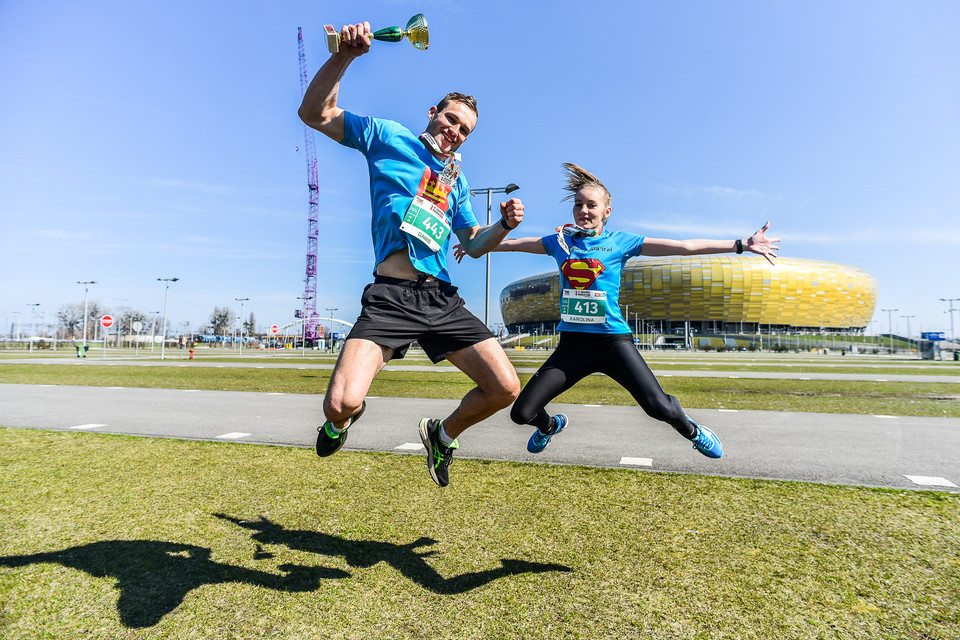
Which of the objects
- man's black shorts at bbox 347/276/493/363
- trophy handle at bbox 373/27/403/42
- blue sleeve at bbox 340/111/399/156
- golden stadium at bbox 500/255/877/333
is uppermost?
golden stadium at bbox 500/255/877/333

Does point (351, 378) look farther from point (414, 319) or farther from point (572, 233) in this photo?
point (572, 233)

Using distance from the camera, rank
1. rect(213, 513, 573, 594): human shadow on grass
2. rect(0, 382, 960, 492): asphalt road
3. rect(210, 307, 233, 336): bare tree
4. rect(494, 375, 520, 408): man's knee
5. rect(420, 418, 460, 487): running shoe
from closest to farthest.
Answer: rect(213, 513, 573, 594): human shadow on grass, rect(494, 375, 520, 408): man's knee, rect(420, 418, 460, 487): running shoe, rect(0, 382, 960, 492): asphalt road, rect(210, 307, 233, 336): bare tree

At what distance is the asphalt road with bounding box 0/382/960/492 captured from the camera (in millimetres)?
5113

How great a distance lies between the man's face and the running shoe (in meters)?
1.70

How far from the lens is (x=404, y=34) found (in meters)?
2.50

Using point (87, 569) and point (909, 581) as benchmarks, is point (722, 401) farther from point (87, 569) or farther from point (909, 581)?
point (87, 569)

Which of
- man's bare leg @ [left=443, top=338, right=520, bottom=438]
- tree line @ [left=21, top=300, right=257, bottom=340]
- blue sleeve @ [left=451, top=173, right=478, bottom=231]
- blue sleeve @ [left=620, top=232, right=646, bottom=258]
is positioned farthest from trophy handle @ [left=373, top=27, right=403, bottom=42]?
tree line @ [left=21, top=300, right=257, bottom=340]

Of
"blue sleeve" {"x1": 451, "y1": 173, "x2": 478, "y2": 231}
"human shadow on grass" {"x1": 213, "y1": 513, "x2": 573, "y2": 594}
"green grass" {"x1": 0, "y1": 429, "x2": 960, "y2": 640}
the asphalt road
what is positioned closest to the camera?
"green grass" {"x1": 0, "y1": 429, "x2": 960, "y2": 640}

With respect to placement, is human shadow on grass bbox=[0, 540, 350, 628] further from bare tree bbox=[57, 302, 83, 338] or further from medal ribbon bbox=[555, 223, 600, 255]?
bare tree bbox=[57, 302, 83, 338]

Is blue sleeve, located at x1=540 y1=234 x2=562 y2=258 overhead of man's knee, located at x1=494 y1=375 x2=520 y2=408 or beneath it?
overhead

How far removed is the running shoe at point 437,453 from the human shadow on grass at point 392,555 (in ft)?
1.24

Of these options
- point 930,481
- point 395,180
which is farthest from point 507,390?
point 930,481

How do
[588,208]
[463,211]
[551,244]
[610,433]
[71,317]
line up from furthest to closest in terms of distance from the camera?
[71,317], [610,433], [551,244], [588,208], [463,211]

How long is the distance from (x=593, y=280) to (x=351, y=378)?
1.95 metres
